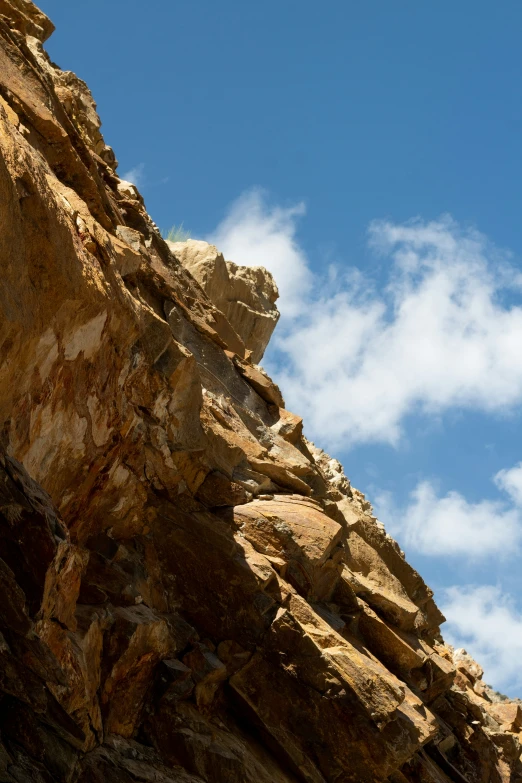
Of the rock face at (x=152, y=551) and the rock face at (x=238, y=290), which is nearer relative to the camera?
the rock face at (x=152, y=551)

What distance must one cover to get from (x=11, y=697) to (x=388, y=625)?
1232 cm

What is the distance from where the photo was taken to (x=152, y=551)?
14.4 meters

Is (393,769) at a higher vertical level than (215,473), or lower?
lower

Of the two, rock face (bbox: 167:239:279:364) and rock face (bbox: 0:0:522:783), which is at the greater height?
rock face (bbox: 167:239:279:364)

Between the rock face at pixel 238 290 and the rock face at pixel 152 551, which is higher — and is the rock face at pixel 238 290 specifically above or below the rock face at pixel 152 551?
above

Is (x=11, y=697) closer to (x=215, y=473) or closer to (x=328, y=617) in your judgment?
(x=215, y=473)

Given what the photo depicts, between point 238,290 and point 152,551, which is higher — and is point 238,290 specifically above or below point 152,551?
above

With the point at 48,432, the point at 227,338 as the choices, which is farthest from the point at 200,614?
the point at 227,338

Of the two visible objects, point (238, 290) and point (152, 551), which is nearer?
point (152, 551)

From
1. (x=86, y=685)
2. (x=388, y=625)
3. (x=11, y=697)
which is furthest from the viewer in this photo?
(x=388, y=625)

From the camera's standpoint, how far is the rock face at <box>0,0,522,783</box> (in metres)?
8.96

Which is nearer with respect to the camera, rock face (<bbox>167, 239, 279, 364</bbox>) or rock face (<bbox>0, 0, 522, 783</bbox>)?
rock face (<bbox>0, 0, 522, 783</bbox>)

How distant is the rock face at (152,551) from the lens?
29.4 feet

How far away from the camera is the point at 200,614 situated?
47.1 feet
